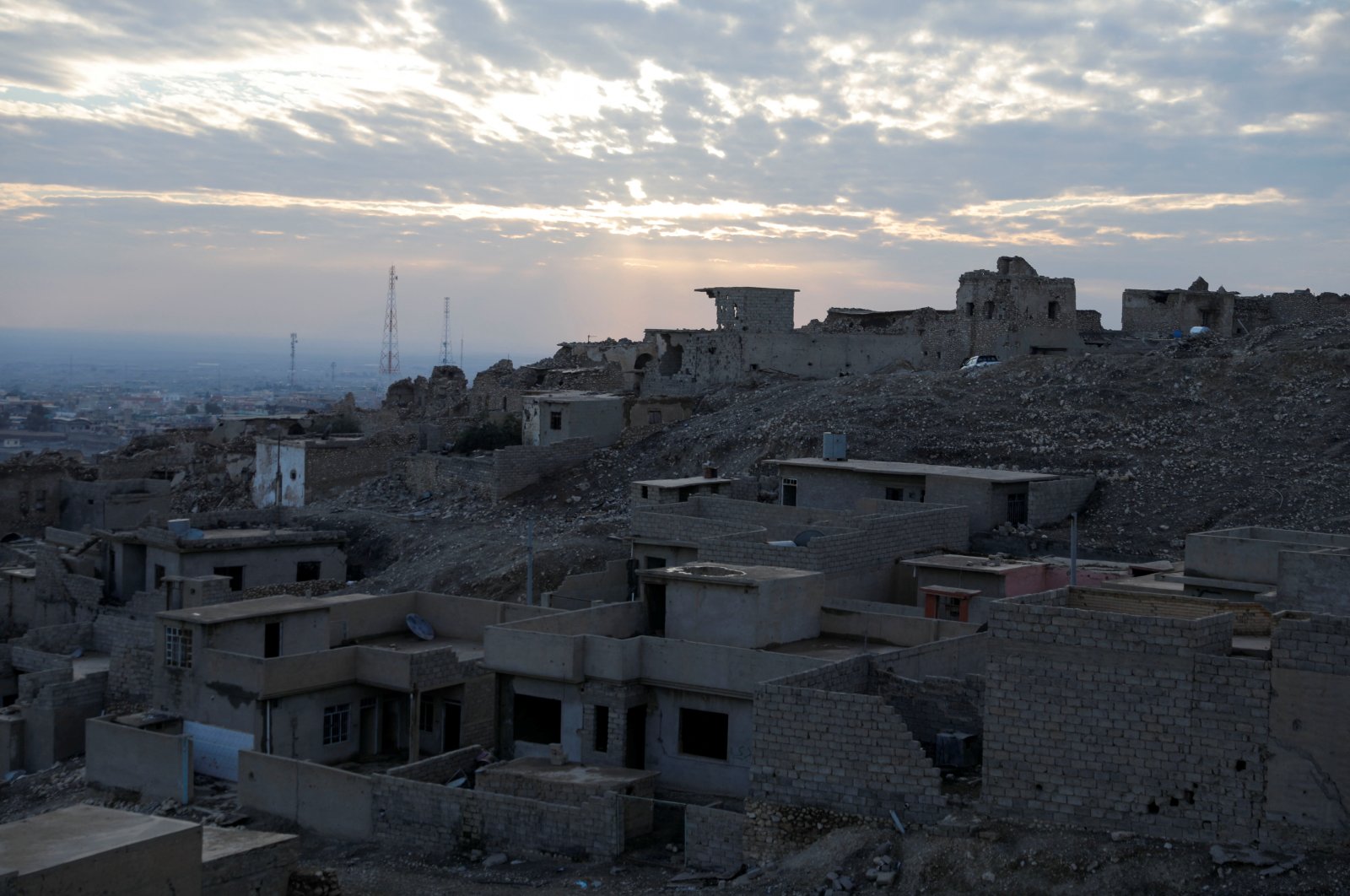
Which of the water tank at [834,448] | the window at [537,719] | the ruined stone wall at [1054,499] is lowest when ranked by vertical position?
the window at [537,719]

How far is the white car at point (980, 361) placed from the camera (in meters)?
37.5

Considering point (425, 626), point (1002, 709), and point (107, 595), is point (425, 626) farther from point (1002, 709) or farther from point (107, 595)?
point (1002, 709)

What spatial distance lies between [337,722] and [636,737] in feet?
14.7

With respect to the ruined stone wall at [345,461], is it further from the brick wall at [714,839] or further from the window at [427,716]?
the brick wall at [714,839]

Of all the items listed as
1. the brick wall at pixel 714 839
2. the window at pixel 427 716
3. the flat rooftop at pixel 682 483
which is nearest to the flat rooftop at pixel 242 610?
the window at pixel 427 716

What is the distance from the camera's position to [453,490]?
3538 cm

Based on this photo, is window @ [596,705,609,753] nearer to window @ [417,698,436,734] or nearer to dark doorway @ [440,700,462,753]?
dark doorway @ [440,700,462,753]

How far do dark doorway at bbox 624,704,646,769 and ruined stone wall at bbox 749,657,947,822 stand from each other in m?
3.37

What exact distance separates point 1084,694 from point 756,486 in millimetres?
17215

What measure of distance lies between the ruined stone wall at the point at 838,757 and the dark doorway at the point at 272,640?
8.52 meters

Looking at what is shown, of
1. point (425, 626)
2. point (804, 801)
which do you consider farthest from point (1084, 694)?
point (425, 626)

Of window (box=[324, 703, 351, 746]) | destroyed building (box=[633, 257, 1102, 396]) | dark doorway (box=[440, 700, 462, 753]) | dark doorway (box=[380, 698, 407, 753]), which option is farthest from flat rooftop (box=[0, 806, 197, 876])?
destroyed building (box=[633, 257, 1102, 396])

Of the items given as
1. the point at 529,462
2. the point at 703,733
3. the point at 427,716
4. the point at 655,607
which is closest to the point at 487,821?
the point at 703,733

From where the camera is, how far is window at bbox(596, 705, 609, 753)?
16.2m
